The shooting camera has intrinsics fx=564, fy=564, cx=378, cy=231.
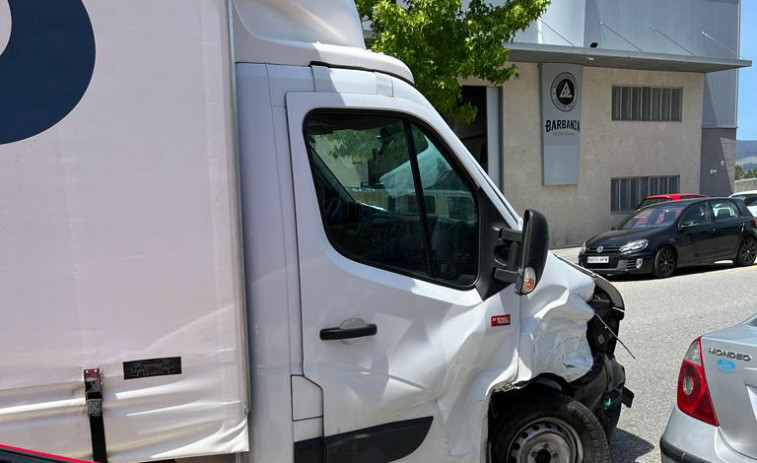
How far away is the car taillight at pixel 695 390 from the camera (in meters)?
2.64

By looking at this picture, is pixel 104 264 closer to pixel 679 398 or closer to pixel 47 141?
pixel 47 141

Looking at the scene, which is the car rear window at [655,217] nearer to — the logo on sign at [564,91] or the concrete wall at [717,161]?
the logo on sign at [564,91]

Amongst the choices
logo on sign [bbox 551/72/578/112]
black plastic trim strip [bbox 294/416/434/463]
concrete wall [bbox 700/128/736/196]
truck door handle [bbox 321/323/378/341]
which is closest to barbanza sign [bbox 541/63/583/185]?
logo on sign [bbox 551/72/578/112]

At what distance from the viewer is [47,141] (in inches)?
73.9

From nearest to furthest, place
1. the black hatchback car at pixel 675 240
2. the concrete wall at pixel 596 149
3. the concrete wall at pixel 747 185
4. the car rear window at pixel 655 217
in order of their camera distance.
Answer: the black hatchback car at pixel 675 240 → the car rear window at pixel 655 217 → the concrete wall at pixel 596 149 → the concrete wall at pixel 747 185

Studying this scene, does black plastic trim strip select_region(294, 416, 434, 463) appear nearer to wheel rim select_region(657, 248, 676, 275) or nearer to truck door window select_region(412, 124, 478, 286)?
truck door window select_region(412, 124, 478, 286)

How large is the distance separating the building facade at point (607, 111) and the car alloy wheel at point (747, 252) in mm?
6000

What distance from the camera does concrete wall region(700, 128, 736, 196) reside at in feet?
70.6

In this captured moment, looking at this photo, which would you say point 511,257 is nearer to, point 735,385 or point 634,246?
point 735,385

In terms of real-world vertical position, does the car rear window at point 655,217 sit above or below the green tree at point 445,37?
below

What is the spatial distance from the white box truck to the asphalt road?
129 cm

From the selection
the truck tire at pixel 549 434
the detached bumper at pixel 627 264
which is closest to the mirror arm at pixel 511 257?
the truck tire at pixel 549 434

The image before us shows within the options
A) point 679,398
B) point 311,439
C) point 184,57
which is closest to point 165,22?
point 184,57

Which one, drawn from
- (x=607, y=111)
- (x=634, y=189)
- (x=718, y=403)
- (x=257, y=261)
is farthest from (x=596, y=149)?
(x=257, y=261)
